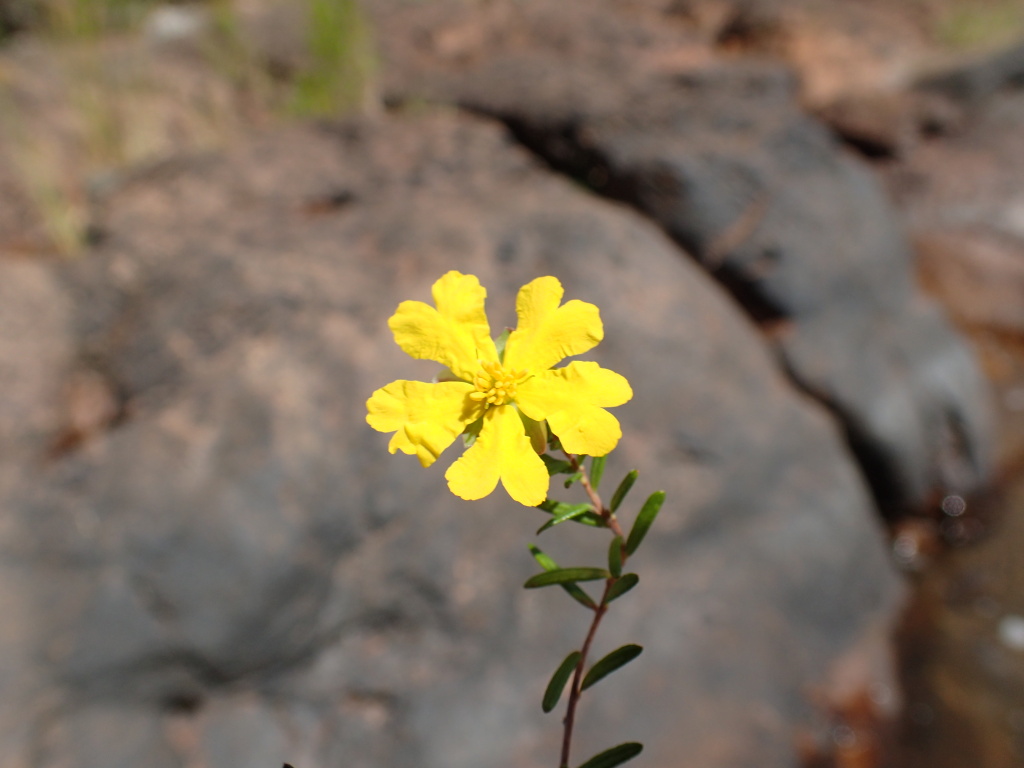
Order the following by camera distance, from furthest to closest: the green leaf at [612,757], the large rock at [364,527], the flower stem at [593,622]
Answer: the large rock at [364,527]
the green leaf at [612,757]
the flower stem at [593,622]

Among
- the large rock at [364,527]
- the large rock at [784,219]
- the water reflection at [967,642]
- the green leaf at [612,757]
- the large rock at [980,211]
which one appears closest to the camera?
the green leaf at [612,757]

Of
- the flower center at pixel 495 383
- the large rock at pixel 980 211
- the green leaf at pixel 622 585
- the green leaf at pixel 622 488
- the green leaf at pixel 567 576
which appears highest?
the flower center at pixel 495 383

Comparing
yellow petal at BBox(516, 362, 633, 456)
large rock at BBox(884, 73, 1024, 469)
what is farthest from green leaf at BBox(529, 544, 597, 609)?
large rock at BBox(884, 73, 1024, 469)

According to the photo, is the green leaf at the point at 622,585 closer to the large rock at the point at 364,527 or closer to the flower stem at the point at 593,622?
the flower stem at the point at 593,622

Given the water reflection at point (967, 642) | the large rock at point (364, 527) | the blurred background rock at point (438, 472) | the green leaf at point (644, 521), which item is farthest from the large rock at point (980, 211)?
the green leaf at point (644, 521)

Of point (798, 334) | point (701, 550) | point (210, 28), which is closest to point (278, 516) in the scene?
point (701, 550)

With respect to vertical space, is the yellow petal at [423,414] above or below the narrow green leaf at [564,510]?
above

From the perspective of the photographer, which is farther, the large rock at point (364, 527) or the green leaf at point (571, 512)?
the large rock at point (364, 527)
